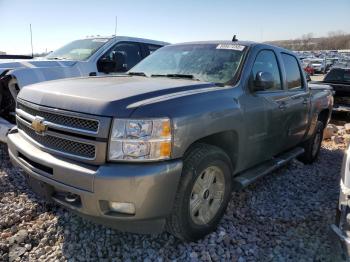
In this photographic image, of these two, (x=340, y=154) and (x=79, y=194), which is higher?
(x=79, y=194)

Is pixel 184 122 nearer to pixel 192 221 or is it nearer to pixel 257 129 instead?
pixel 192 221

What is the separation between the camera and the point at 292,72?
493 cm

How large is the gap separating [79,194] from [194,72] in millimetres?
1863

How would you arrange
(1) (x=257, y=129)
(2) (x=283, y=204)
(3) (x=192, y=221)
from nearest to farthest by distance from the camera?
(3) (x=192, y=221), (1) (x=257, y=129), (2) (x=283, y=204)

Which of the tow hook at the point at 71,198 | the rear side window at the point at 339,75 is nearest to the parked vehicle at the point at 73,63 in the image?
the tow hook at the point at 71,198

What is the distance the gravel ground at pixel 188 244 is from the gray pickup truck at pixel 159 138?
0.84ft

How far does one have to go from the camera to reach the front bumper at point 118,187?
246cm

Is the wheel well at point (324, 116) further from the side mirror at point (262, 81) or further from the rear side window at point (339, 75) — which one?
the rear side window at point (339, 75)

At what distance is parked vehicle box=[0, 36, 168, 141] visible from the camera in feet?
17.1

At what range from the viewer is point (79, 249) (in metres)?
3.05

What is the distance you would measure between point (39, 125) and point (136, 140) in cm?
96

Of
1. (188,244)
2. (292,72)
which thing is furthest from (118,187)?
(292,72)

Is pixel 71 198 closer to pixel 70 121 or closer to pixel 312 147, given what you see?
pixel 70 121

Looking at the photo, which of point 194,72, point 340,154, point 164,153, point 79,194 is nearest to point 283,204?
point 194,72
